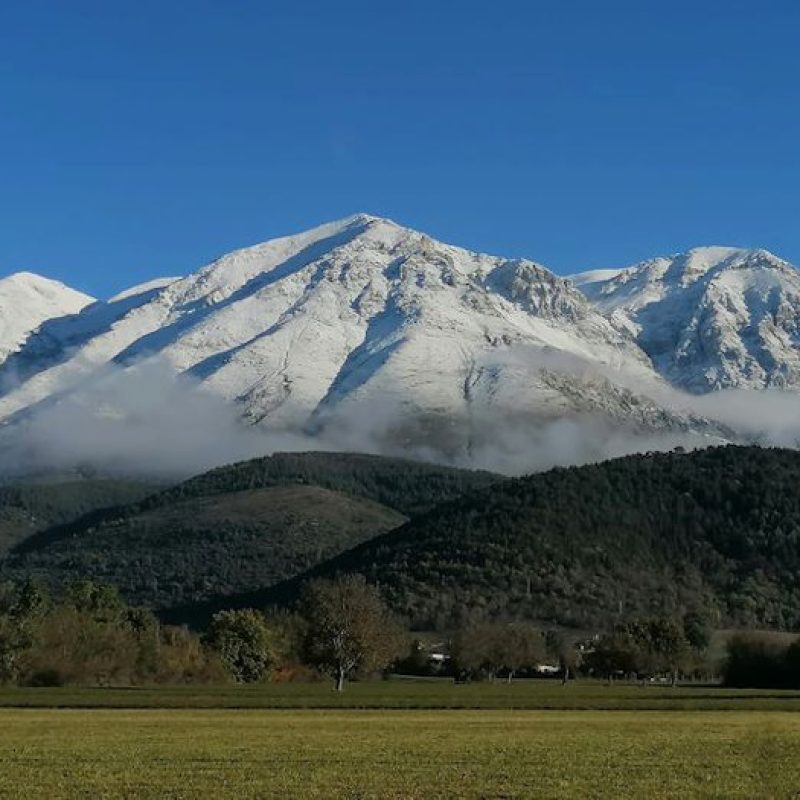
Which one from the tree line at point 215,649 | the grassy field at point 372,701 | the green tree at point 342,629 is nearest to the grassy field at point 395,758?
the grassy field at point 372,701

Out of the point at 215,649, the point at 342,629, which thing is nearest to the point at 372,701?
the point at 342,629

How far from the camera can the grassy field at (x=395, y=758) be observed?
43469 mm

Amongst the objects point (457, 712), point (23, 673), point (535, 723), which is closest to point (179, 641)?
point (23, 673)

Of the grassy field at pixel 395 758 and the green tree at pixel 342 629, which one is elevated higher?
the green tree at pixel 342 629

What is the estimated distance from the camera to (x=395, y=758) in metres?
54.3

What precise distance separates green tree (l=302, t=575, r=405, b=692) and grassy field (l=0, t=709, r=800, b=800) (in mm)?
63195

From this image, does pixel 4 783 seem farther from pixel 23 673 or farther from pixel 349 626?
pixel 23 673

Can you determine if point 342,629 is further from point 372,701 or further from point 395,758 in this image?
point 395,758

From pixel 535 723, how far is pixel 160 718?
967 inches

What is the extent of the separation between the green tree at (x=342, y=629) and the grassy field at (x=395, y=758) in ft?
207

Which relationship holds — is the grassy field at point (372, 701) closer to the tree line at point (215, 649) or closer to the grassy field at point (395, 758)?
the tree line at point (215, 649)

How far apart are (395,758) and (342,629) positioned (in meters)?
96.6

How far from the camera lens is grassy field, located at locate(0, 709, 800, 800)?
43.5m

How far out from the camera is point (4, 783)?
4475 centimetres
